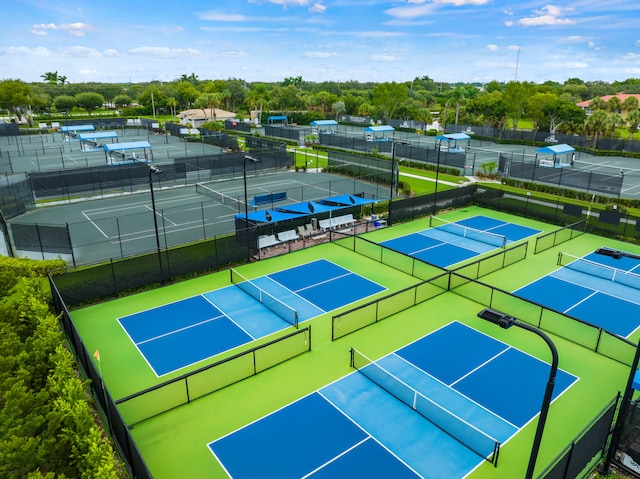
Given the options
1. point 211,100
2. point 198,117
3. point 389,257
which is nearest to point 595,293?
point 389,257

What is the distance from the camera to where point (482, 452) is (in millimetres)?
11258

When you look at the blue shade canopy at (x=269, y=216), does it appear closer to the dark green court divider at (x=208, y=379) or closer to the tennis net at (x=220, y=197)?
the tennis net at (x=220, y=197)

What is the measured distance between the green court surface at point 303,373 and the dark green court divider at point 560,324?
288 mm

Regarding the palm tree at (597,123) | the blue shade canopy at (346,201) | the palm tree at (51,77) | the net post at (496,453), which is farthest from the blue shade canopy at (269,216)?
the palm tree at (51,77)

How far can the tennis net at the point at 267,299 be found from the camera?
1778 centimetres

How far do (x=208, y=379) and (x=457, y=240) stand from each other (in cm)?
1940

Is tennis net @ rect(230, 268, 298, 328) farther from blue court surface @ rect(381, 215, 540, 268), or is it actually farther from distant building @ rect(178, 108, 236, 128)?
distant building @ rect(178, 108, 236, 128)

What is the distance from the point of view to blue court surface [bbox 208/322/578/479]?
11.0 m

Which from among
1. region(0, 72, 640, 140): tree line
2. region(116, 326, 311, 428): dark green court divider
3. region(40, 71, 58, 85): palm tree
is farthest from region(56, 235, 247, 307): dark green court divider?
region(40, 71, 58, 85): palm tree

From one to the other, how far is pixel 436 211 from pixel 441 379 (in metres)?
21.0

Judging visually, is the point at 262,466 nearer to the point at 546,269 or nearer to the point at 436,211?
the point at 546,269

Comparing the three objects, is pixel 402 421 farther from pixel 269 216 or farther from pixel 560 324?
pixel 269 216

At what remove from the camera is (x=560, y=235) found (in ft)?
89.1

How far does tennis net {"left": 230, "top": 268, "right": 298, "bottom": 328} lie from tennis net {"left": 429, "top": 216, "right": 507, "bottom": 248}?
576 inches
